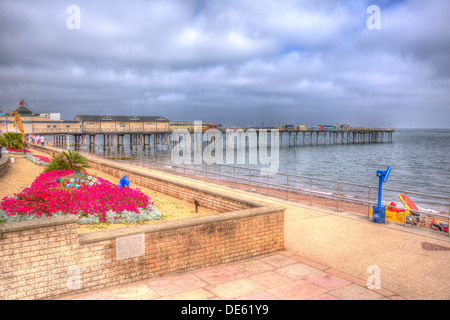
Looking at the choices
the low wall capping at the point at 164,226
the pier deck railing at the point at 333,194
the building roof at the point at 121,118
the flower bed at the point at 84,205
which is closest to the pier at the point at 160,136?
the building roof at the point at 121,118

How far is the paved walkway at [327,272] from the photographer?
5.42 metres

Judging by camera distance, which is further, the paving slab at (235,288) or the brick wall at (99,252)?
the paving slab at (235,288)

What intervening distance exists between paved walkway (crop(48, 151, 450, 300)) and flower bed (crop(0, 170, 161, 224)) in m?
3.62

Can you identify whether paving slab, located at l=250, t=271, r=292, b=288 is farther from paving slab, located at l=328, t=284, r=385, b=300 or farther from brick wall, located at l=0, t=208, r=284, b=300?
brick wall, located at l=0, t=208, r=284, b=300

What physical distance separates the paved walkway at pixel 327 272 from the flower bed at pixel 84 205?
3.62 metres

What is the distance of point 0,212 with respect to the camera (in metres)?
8.45

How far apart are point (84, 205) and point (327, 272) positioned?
641 cm

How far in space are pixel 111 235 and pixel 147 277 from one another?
100 cm

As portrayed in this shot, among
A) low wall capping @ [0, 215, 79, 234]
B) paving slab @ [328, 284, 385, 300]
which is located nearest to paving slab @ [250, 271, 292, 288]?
paving slab @ [328, 284, 385, 300]

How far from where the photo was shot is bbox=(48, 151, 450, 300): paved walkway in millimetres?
5422

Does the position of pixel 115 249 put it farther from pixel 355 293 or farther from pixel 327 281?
pixel 355 293

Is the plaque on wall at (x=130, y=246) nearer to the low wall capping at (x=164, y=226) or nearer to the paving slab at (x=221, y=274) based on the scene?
the low wall capping at (x=164, y=226)

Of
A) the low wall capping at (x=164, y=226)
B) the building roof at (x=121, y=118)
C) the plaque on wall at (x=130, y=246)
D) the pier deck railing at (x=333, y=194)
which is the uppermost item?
the building roof at (x=121, y=118)

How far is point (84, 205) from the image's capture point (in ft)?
30.5
